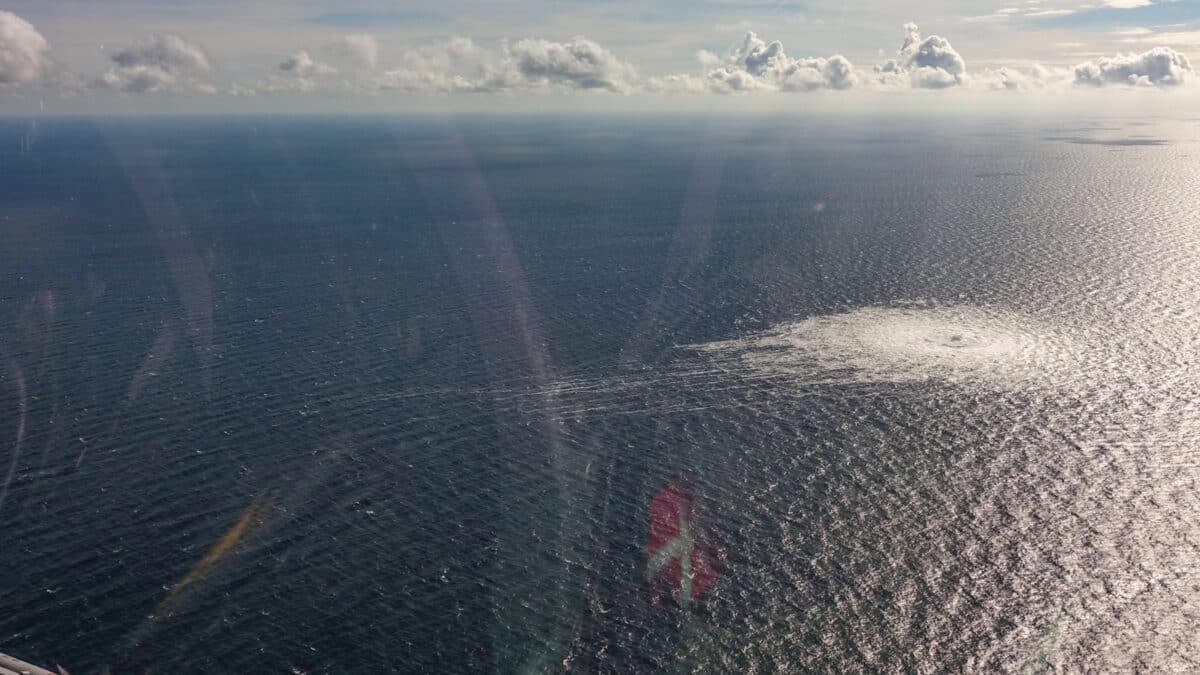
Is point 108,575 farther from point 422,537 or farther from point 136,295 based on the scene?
point 136,295

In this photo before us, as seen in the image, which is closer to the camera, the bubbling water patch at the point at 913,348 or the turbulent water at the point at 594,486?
the turbulent water at the point at 594,486

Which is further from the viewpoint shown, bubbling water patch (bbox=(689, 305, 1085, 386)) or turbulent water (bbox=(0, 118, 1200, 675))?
bubbling water patch (bbox=(689, 305, 1085, 386))

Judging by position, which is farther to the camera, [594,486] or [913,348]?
[913,348]

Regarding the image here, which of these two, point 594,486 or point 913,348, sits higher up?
point 913,348

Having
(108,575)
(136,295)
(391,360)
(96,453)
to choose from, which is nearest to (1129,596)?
(108,575)

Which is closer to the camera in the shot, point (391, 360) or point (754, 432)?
point (754, 432)

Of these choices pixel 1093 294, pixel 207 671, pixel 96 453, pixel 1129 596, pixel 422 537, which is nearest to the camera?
pixel 207 671

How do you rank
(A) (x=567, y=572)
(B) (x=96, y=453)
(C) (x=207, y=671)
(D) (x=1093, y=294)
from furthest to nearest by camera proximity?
(D) (x=1093, y=294), (B) (x=96, y=453), (A) (x=567, y=572), (C) (x=207, y=671)
